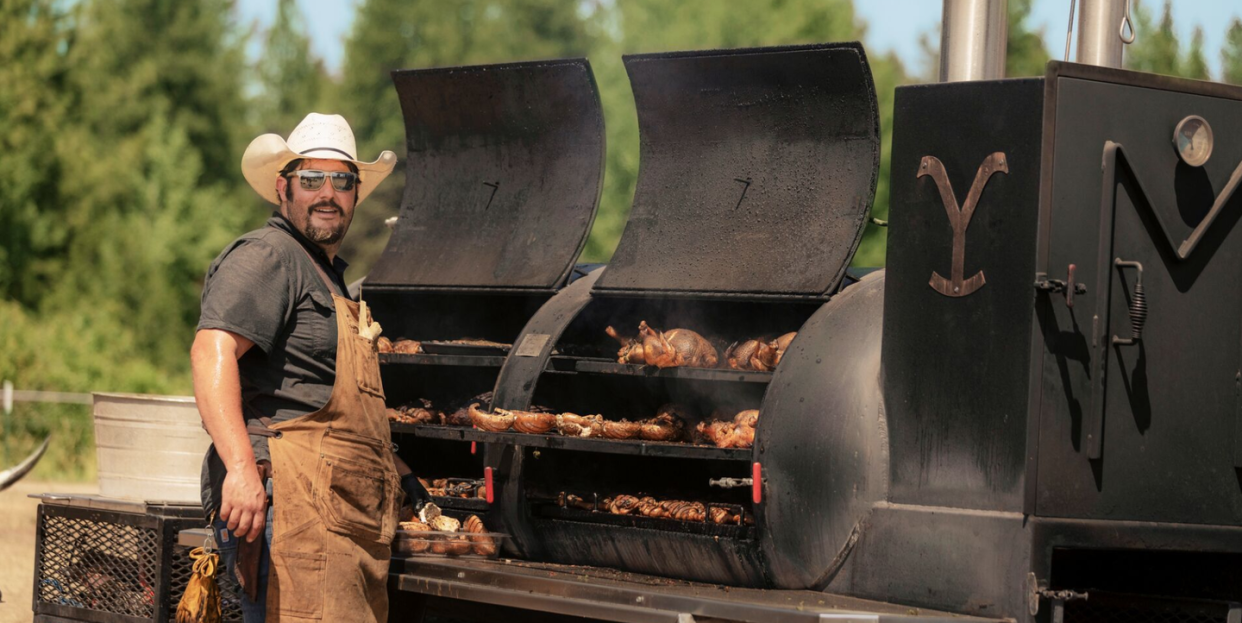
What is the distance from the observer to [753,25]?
1206 inches

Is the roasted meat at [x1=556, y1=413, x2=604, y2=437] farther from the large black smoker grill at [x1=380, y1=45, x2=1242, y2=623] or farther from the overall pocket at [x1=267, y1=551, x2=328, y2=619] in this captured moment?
the overall pocket at [x1=267, y1=551, x2=328, y2=619]

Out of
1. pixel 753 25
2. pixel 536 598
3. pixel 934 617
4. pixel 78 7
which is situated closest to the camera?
pixel 934 617

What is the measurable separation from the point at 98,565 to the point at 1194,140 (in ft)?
15.5

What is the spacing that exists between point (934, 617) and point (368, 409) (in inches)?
76.5

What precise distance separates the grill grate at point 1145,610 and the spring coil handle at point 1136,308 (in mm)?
949

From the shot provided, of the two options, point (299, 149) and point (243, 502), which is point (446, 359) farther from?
point (243, 502)

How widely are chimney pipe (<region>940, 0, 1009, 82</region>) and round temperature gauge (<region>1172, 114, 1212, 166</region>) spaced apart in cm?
107

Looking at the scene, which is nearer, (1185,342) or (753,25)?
(1185,342)

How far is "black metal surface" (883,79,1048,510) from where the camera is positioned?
4285 millimetres

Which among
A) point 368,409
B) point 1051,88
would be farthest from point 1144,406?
point 368,409

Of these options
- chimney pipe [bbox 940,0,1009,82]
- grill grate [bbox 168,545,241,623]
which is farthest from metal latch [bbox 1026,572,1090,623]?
grill grate [bbox 168,545,241,623]

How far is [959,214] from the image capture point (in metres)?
4.46

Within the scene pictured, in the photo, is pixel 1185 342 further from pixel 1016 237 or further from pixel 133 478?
pixel 133 478

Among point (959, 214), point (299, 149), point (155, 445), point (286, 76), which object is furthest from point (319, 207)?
point (286, 76)
